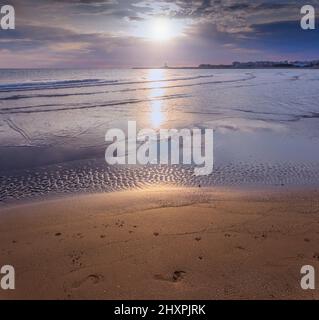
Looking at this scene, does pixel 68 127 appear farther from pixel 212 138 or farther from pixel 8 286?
pixel 8 286

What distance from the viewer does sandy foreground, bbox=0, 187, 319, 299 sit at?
4.20 m

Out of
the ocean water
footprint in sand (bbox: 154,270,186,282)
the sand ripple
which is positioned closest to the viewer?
footprint in sand (bbox: 154,270,186,282)

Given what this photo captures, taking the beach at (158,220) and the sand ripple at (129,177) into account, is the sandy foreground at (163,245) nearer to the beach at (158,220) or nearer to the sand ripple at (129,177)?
the beach at (158,220)

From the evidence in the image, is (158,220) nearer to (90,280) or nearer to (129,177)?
(90,280)

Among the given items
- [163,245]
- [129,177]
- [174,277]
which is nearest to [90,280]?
[174,277]

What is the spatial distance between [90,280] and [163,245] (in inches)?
45.7

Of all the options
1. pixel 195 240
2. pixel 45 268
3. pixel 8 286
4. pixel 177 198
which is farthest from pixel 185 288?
pixel 177 198

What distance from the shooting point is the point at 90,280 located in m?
4.32

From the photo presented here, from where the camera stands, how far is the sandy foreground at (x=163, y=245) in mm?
4195

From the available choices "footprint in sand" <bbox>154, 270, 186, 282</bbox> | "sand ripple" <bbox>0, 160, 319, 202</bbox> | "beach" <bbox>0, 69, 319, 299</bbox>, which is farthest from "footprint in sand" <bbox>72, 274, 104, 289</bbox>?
"sand ripple" <bbox>0, 160, 319, 202</bbox>

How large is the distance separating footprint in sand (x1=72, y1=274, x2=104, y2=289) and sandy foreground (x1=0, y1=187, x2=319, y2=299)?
13 millimetres

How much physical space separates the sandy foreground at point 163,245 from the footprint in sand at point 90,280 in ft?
0.04

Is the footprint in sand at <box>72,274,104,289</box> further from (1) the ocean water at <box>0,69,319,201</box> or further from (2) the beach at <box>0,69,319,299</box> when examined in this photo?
(1) the ocean water at <box>0,69,319,201</box>

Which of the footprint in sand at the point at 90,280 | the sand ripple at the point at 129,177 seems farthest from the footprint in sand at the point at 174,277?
the sand ripple at the point at 129,177
